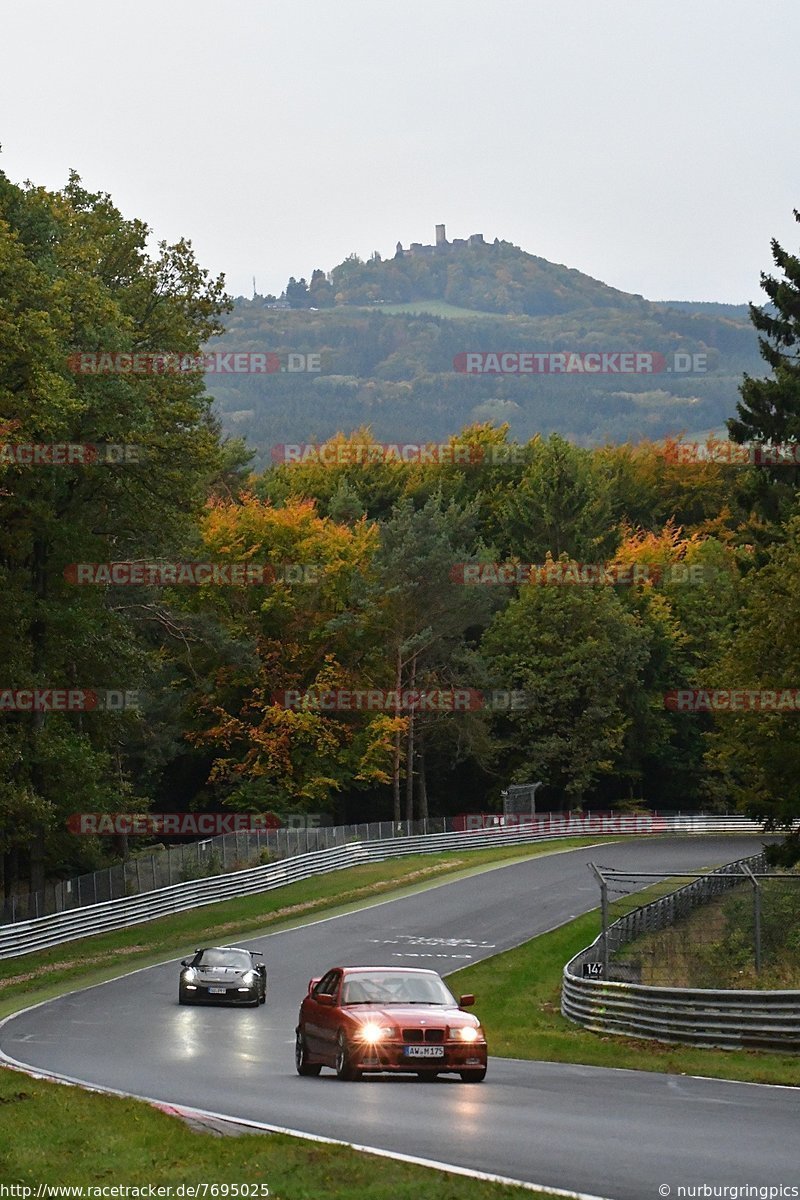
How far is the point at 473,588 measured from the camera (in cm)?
8856

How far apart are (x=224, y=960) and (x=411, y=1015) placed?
16.0m

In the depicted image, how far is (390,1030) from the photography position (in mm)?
17812

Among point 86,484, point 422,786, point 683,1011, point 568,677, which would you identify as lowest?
point 422,786

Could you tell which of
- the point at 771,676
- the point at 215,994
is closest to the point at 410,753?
the point at 771,676

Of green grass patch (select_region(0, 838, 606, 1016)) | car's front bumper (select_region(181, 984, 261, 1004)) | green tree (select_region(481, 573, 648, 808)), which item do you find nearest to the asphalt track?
car's front bumper (select_region(181, 984, 261, 1004))

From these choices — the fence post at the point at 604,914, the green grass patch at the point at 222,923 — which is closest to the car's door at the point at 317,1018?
the fence post at the point at 604,914

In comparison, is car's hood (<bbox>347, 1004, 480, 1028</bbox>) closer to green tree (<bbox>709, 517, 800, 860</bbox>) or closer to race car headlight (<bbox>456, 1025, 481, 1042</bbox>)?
race car headlight (<bbox>456, 1025, 481, 1042</bbox>)

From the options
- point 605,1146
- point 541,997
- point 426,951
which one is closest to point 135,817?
point 426,951

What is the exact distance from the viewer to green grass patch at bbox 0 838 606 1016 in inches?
1560

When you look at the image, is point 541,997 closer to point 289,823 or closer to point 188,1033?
point 188,1033

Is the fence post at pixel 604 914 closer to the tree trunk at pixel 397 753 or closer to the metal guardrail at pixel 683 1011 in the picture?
the metal guardrail at pixel 683 1011

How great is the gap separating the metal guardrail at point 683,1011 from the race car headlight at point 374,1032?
5896 mm

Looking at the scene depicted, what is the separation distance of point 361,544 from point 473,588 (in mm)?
6615

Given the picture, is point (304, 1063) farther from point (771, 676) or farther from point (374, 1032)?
point (771, 676)
